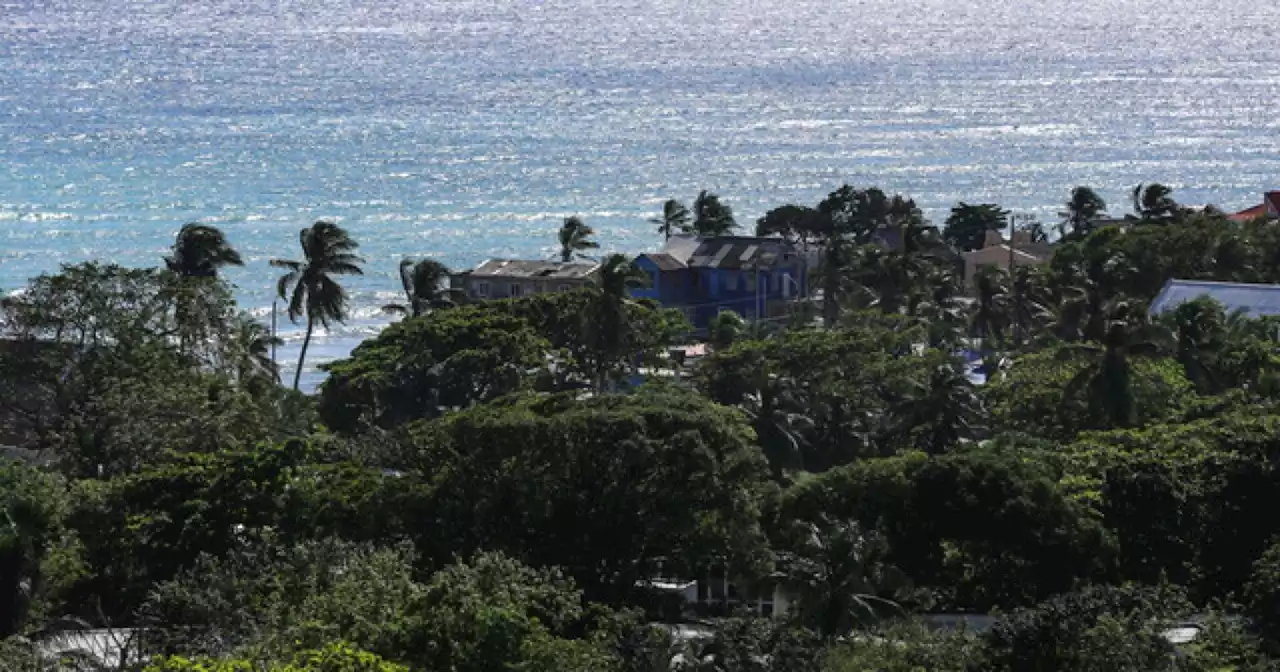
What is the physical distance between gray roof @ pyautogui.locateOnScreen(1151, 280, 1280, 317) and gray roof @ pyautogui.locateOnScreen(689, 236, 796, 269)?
904 inches

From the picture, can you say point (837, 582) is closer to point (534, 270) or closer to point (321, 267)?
point (321, 267)

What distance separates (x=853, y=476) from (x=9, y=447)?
936 inches

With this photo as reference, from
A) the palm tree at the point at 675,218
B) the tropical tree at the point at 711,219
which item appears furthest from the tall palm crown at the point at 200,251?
the palm tree at the point at 675,218

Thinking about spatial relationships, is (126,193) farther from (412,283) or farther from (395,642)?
(395,642)

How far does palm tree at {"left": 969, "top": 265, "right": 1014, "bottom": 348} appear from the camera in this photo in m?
76.8

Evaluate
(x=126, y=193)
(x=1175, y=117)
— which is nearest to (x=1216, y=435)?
(x=126, y=193)

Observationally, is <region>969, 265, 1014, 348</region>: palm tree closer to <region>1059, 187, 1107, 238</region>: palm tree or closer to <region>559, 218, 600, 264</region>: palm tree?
<region>559, 218, 600, 264</region>: palm tree

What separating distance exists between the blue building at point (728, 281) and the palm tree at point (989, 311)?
14966 mm

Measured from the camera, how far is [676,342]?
75.4 meters

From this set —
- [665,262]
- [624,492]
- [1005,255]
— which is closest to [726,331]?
[665,262]

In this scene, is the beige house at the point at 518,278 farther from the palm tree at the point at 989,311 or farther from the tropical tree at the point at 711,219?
the palm tree at the point at 989,311

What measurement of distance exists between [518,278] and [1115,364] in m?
39.6

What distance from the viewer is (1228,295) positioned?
71.9 metres

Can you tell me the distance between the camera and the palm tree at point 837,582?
1305 inches
